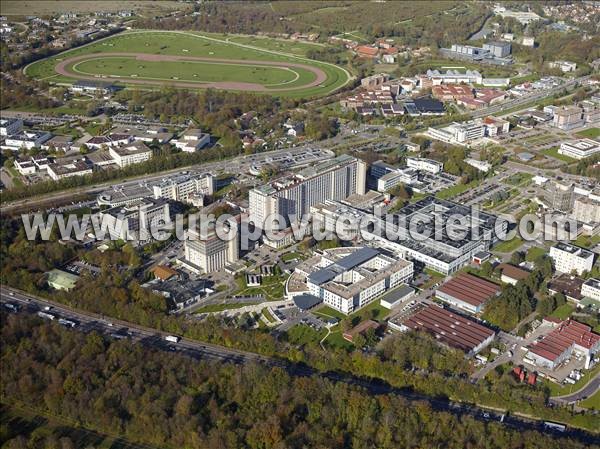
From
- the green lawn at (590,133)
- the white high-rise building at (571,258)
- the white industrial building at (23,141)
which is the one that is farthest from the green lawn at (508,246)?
the white industrial building at (23,141)

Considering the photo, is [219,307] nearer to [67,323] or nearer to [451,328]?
[67,323]

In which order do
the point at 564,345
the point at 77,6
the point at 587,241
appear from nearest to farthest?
the point at 564,345 → the point at 587,241 → the point at 77,6

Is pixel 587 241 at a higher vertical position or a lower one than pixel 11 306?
higher

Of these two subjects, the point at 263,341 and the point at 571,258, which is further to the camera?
the point at 571,258

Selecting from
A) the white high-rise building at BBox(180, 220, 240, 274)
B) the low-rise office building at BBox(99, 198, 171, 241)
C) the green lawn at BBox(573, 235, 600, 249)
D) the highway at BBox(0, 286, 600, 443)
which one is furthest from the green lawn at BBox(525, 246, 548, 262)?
the low-rise office building at BBox(99, 198, 171, 241)

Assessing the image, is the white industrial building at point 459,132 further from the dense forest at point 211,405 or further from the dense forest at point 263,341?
the dense forest at point 211,405

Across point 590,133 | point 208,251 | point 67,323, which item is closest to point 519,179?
point 590,133

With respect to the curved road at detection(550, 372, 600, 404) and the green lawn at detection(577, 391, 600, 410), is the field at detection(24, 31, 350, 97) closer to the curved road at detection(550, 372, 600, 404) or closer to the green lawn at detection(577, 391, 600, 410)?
the curved road at detection(550, 372, 600, 404)

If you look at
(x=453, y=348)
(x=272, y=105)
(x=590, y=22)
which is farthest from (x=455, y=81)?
(x=453, y=348)
